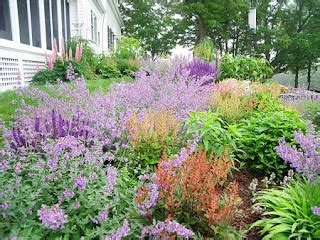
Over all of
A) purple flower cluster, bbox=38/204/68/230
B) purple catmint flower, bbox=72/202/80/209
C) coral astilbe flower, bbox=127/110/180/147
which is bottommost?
purple catmint flower, bbox=72/202/80/209

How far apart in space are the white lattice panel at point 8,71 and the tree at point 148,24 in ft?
93.1

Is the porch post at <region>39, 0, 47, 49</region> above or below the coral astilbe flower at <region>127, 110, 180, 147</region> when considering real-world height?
above

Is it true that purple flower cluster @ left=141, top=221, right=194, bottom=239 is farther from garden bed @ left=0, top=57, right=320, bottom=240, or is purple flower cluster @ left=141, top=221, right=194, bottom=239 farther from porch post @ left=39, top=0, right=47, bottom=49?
porch post @ left=39, top=0, right=47, bottom=49

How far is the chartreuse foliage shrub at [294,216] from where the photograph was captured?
206 centimetres

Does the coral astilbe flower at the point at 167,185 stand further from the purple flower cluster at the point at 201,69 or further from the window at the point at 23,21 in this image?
the window at the point at 23,21

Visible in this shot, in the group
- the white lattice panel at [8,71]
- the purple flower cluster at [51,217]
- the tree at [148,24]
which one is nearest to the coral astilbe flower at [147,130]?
the purple flower cluster at [51,217]

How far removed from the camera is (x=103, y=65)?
1085 cm

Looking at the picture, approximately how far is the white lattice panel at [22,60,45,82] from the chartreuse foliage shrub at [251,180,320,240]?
23.3ft

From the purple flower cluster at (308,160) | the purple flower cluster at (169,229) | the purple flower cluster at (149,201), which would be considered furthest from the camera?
the purple flower cluster at (308,160)

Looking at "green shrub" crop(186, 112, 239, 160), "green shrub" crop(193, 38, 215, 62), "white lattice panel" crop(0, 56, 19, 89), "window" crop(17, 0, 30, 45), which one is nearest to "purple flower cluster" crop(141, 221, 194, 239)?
"green shrub" crop(186, 112, 239, 160)

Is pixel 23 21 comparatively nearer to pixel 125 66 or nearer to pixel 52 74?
pixel 52 74

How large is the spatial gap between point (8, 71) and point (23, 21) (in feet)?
5.19

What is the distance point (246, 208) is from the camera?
2688mm

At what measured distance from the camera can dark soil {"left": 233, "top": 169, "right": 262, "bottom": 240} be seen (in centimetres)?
237
